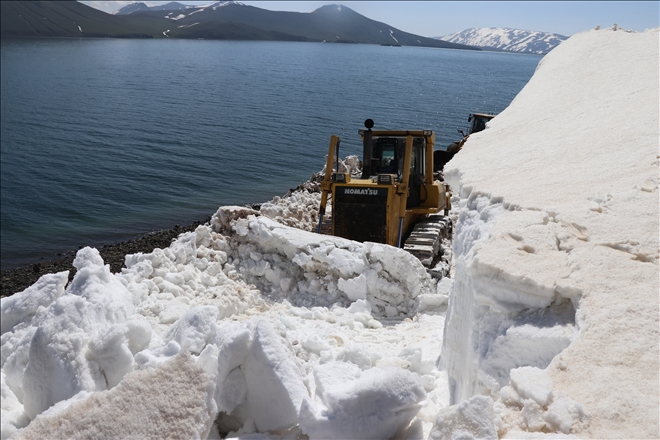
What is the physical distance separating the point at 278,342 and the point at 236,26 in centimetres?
15716

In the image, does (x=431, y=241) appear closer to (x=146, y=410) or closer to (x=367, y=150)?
(x=367, y=150)

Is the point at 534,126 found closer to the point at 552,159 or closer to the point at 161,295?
the point at 552,159

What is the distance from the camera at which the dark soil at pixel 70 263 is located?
11.6m

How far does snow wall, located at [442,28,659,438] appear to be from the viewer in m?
2.59

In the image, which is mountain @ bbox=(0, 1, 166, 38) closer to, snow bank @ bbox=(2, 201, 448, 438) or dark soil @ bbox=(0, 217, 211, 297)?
dark soil @ bbox=(0, 217, 211, 297)

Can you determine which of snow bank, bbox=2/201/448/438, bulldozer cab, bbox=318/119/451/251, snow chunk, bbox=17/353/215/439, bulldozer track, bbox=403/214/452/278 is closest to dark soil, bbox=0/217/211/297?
bulldozer cab, bbox=318/119/451/251

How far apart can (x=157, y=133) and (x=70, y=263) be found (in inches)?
686

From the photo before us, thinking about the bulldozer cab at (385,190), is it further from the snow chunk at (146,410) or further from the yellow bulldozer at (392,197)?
the snow chunk at (146,410)

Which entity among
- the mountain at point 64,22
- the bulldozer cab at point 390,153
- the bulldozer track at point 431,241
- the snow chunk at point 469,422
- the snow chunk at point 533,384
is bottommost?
the bulldozer track at point 431,241

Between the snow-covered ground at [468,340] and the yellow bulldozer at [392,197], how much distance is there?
10.1ft

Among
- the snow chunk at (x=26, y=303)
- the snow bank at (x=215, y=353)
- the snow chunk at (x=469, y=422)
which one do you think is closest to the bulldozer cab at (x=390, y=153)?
the snow bank at (x=215, y=353)

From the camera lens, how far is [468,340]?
3.88 m

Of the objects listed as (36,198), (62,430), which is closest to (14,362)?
(62,430)

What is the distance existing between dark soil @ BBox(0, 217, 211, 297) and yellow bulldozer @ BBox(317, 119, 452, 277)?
5.12 m
